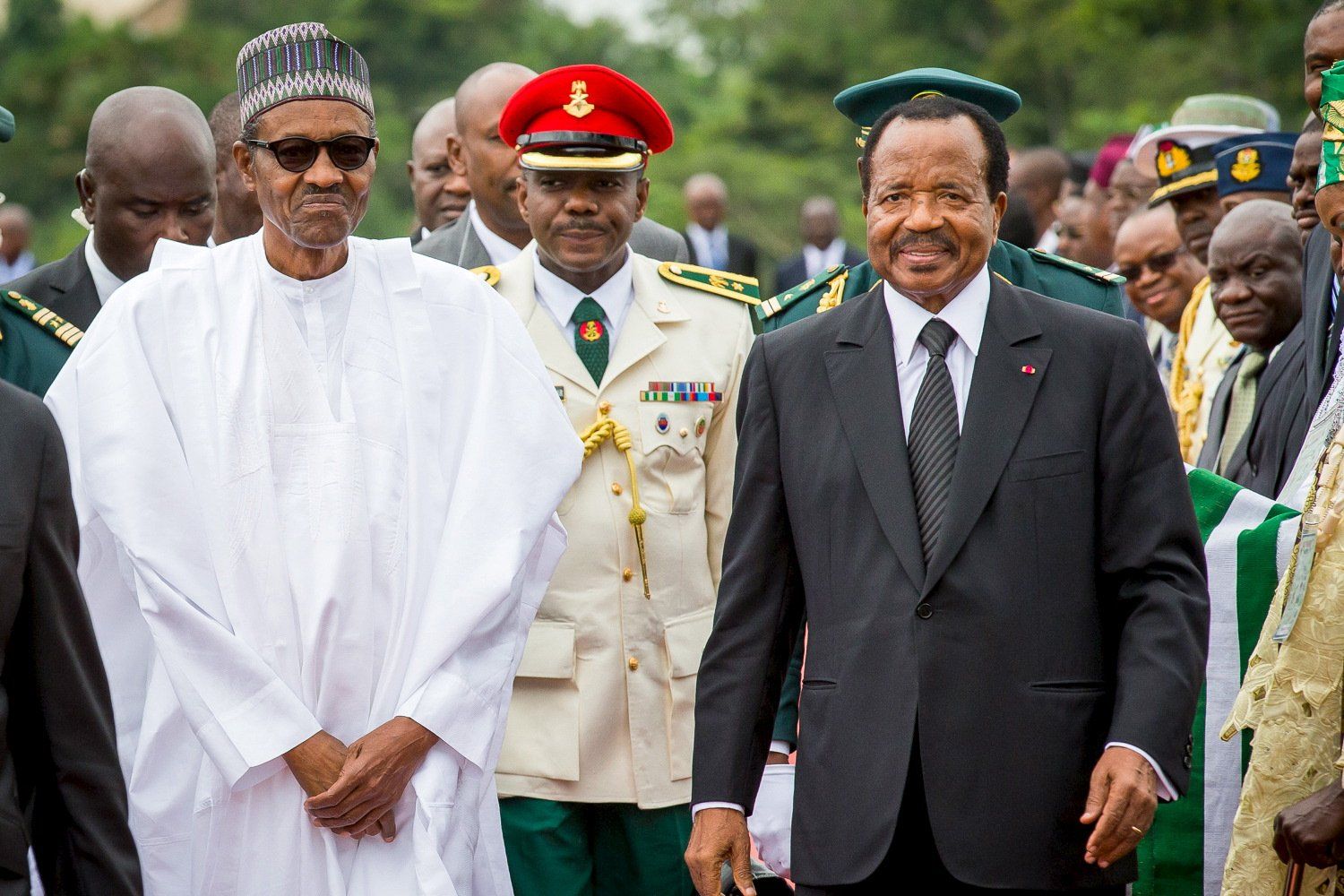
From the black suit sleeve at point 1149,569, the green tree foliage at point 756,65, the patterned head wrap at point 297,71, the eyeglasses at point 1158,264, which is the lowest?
the black suit sleeve at point 1149,569

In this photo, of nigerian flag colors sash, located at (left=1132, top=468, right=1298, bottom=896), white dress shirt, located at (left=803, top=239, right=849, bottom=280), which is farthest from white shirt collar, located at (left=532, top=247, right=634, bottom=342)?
white dress shirt, located at (left=803, top=239, right=849, bottom=280)

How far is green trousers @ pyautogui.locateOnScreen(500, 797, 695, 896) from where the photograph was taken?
5090 mm

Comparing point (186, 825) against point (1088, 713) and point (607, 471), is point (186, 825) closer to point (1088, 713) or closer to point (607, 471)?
point (607, 471)

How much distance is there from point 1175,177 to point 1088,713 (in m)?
4.70

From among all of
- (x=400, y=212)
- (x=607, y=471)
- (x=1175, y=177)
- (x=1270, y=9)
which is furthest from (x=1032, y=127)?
(x=607, y=471)

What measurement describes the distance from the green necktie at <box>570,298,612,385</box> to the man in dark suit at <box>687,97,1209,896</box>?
1.38 metres

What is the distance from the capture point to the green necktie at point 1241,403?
6.41 meters

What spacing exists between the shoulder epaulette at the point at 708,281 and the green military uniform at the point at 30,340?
167 cm

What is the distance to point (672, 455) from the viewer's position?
533cm

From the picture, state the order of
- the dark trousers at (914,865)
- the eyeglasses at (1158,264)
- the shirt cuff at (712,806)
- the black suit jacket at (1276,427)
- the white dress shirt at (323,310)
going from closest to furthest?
1. the dark trousers at (914,865)
2. the shirt cuff at (712,806)
3. the white dress shirt at (323,310)
4. the black suit jacket at (1276,427)
5. the eyeglasses at (1158,264)

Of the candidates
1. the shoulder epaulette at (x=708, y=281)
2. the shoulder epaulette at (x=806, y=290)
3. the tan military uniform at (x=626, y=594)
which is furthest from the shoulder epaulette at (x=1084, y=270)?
the tan military uniform at (x=626, y=594)

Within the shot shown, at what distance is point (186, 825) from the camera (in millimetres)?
4340

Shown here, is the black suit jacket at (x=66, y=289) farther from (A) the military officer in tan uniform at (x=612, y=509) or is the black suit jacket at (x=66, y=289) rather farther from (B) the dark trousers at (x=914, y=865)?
(B) the dark trousers at (x=914, y=865)

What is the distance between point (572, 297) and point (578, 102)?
1.81 feet
